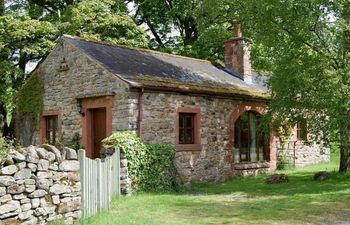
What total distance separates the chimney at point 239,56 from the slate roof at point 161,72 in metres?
1.25

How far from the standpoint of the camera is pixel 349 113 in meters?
14.2

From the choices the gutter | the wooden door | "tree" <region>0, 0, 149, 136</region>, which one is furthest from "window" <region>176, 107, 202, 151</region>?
"tree" <region>0, 0, 149, 136</region>

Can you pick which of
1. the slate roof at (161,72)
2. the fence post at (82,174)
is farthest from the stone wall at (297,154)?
the fence post at (82,174)

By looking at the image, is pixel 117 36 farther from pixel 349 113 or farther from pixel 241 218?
pixel 241 218

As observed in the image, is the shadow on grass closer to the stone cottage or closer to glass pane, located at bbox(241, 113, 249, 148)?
the stone cottage

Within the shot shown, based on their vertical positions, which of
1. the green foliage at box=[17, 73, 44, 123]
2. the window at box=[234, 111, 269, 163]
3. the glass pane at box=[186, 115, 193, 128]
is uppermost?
the green foliage at box=[17, 73, 44, 123]

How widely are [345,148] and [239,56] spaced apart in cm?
874

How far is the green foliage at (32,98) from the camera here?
18.9 m

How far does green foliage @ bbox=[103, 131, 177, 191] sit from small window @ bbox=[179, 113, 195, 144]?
124 cm

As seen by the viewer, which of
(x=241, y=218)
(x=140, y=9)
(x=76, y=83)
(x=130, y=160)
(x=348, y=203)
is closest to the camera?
(x=241, y=218)

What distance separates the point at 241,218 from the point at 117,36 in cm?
1806

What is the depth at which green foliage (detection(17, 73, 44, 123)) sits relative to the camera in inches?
743

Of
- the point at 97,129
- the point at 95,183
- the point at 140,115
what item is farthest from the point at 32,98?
the point at 95,183

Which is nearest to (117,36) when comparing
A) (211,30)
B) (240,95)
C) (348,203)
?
(211,30)
